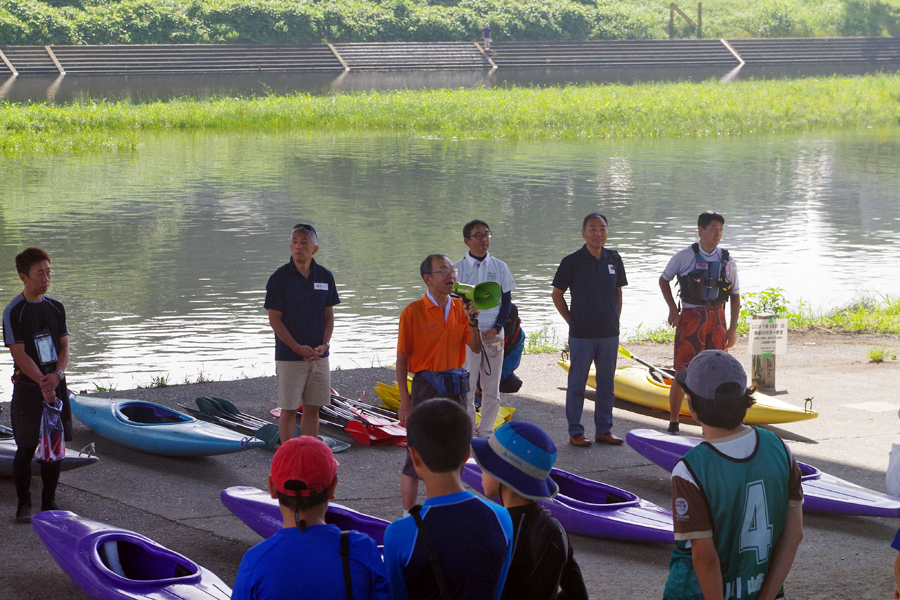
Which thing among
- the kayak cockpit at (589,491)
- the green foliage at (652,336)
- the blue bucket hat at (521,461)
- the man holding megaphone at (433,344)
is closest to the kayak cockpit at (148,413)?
the man holding megaphone at (433,344)

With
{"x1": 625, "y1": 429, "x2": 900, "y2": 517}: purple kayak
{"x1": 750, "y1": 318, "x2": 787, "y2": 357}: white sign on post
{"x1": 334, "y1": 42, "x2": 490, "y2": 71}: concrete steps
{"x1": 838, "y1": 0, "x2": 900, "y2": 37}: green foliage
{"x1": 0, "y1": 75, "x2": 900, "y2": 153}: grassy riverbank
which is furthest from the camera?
{"x1": 838, "y1": 0, "x2": 900, "y2": 37}: green foliage

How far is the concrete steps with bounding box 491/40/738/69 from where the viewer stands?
5344cm

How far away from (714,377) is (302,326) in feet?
12.9

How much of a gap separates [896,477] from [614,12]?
60.4 m

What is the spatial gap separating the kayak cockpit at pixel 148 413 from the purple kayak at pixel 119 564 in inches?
91.7

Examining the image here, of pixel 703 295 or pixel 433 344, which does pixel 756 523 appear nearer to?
pixel 433 344

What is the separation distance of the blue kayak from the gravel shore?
0.40 feet

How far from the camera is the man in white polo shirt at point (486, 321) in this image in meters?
7.08

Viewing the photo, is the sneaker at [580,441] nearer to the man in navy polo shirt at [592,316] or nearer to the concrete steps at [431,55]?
the man in navy polo shirt at [592,316]

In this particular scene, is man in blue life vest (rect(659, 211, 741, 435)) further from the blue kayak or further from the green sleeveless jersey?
the green sleeveless jersey

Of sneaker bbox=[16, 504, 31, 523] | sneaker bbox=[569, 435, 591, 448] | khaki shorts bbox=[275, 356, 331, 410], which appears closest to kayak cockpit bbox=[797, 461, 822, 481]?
sneaker bbox=[569, 435, 591, 448]

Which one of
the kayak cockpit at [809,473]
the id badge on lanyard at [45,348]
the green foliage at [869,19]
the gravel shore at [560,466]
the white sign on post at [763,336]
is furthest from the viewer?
the green foliage at [869,19]

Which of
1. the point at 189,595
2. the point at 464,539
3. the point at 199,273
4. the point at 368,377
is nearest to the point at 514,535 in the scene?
the point at 464,539

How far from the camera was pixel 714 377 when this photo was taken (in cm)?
295
